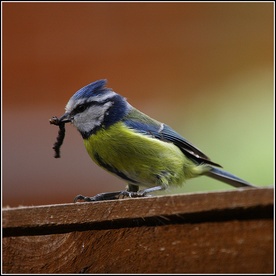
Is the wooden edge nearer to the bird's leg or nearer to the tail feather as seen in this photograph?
the bird's leg

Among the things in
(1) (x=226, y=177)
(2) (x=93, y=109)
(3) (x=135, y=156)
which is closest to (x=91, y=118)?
(2) (x=93, y=109)

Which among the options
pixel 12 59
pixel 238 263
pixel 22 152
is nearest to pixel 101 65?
pixel 12 59

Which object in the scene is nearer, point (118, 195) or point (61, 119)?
point (118, 195)

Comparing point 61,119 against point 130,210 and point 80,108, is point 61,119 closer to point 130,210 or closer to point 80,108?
point 80,108

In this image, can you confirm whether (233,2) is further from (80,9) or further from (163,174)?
(163,174)

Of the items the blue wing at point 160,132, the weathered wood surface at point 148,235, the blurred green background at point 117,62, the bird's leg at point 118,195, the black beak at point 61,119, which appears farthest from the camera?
the blurred green background at point 117,62

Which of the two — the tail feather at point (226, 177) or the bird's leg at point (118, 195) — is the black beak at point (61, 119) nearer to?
the bird's leg at point (118, 195)

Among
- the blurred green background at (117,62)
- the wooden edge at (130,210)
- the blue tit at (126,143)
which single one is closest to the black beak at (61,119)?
the blue tit at (126,143)
